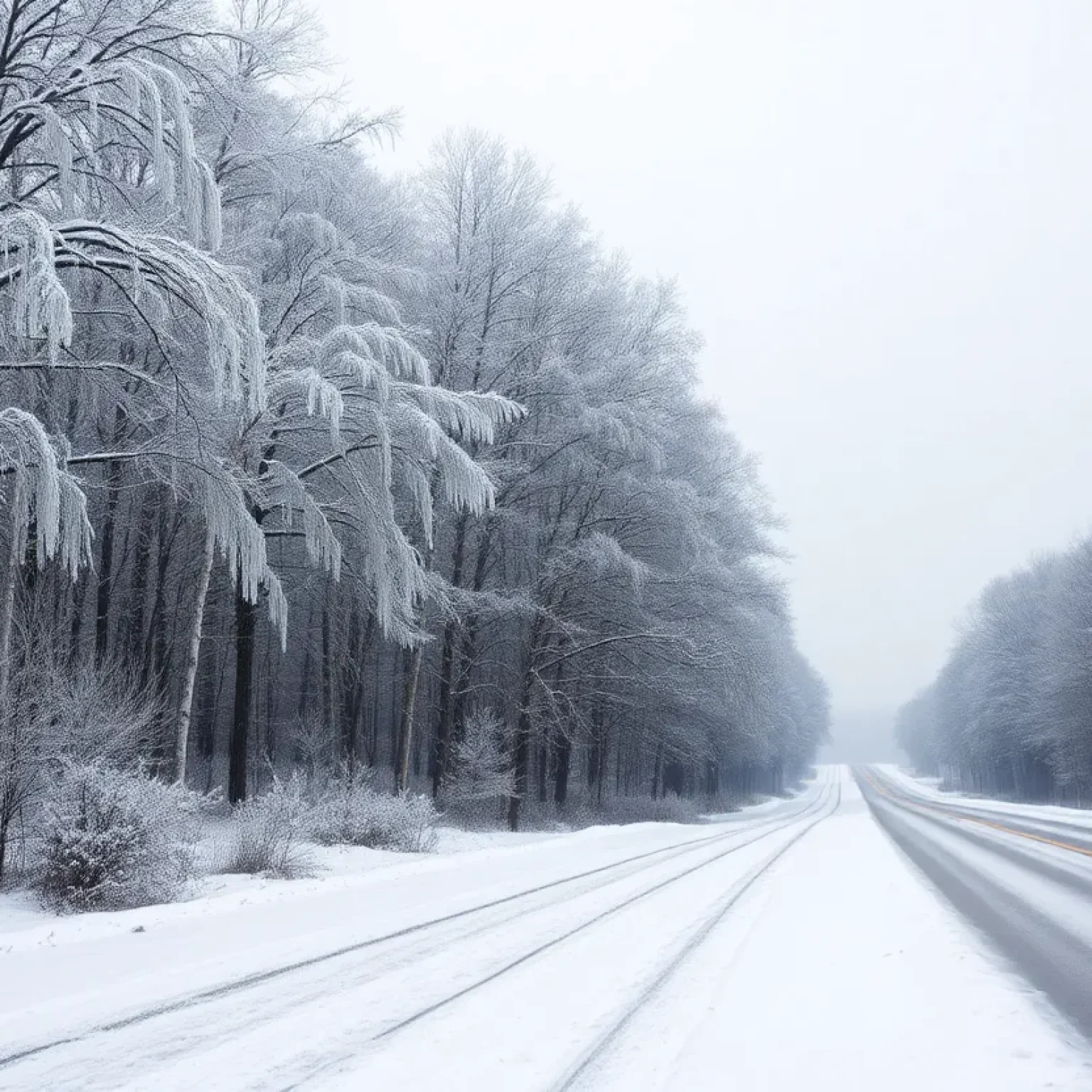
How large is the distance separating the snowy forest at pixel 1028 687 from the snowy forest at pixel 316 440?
1680 centimetres

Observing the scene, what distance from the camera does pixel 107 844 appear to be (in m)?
8.29

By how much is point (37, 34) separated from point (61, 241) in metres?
2.74

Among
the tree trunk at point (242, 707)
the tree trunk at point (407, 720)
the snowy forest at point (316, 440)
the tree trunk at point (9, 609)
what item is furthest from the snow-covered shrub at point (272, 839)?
the tree trunk at point (407, 720)

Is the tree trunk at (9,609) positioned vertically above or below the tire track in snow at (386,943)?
above

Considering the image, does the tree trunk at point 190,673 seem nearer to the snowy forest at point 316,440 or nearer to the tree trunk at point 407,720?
the snowy forest at point 316,440

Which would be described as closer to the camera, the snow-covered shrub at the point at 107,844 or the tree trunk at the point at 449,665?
the snow-covered shrub at the point at 107,844

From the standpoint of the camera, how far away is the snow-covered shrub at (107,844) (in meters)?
8.20

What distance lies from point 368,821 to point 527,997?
920 cm

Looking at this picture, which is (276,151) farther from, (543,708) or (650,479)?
(543,708)

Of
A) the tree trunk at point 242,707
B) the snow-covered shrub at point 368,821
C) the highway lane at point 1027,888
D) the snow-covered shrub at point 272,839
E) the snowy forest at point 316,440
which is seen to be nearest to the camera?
the highway lane at point 1027,888

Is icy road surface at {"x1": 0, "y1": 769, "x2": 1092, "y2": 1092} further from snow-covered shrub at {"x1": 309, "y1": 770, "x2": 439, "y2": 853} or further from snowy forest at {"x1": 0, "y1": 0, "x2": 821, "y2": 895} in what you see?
snow-covered shrub at {"x1": 309, "y1": 770, "x2": 439, "y2": 853}

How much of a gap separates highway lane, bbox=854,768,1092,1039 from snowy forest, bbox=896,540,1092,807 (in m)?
15.0

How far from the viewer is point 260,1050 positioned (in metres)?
4.20

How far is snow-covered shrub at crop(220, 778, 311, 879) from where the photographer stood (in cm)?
1044
